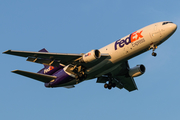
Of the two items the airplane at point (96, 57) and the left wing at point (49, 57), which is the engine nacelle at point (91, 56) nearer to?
the airplane at point (96, 57)

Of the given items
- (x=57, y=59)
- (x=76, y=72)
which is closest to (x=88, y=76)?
(x=76, y=72)

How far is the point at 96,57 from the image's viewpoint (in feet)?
120

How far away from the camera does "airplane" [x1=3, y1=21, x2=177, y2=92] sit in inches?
1433

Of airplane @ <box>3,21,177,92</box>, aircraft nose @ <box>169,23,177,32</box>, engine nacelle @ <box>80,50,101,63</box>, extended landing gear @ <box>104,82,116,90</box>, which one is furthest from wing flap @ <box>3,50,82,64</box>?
aircraft nose @ <box>169,23,177,32</box>

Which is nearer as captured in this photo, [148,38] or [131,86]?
[148,38]

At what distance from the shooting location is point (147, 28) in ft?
122

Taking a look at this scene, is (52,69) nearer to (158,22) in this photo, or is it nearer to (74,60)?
(74,60)

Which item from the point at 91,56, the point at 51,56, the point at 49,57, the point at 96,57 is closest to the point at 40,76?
the point at 49,57

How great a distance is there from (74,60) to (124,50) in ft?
22.1

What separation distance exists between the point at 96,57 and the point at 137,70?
1011 cm

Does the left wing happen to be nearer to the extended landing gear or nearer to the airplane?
the airplane

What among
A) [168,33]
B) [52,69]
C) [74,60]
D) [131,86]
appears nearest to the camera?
[168,33]

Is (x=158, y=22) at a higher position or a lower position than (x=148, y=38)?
higher

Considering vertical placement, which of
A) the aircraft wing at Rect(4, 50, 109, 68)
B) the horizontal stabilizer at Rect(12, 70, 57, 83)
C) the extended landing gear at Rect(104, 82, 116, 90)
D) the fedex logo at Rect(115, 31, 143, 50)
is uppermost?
the fedex logo at Rect(115, 31, 143, 50)
